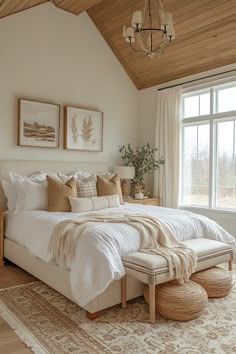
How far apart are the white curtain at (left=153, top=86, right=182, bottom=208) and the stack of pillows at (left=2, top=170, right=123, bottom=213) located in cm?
131

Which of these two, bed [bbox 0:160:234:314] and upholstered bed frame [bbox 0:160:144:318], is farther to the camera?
upholstered bed frame [bbox 0:160:144:318]

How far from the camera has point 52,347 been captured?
85.0 inches

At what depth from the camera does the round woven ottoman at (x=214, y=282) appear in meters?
2.92

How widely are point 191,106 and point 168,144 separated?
2.45ft

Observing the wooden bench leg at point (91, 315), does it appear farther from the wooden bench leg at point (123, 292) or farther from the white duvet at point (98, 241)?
the wooden bench leg at point (123, 292)

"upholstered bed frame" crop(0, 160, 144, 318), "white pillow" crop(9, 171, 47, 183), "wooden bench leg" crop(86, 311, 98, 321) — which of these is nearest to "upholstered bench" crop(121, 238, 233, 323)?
"upholstered bed frame" crop(0, 160, 144, 318)

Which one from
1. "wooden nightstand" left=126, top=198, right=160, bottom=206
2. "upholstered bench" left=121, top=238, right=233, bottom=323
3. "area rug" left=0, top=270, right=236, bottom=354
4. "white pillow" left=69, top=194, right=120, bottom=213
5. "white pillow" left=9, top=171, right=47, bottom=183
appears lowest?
"area rug" left=0, top=270, right=236, bottom=354

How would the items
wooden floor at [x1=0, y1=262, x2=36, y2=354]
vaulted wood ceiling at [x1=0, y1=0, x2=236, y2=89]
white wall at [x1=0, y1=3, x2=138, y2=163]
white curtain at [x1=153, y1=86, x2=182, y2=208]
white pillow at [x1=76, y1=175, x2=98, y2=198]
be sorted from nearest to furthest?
wooden floor at [x1=0, y1=262, x2=36, y2=354], vaulted wood ceiling at [x1=0, y1=0, x2=236, y2=89], white pillow at [x1=76, y1=175, x2=98, y2=198], white wall at [x1=0, y1=3, x2=138, y2=163], white curtain at [x1=153, y1=86, x2=182, y2=208]

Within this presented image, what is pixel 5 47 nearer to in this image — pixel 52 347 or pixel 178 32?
pixel 178 32

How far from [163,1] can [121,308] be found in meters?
4.00

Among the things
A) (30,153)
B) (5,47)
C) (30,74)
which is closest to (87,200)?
(30,153)

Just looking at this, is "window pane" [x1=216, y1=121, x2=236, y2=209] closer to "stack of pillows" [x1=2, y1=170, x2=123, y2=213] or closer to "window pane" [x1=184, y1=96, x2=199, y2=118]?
"window pane" [x1=184, y1=96, x2=199, y2=118]

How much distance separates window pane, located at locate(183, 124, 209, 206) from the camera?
16.9ft

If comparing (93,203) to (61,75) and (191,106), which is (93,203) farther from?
(191,106)
